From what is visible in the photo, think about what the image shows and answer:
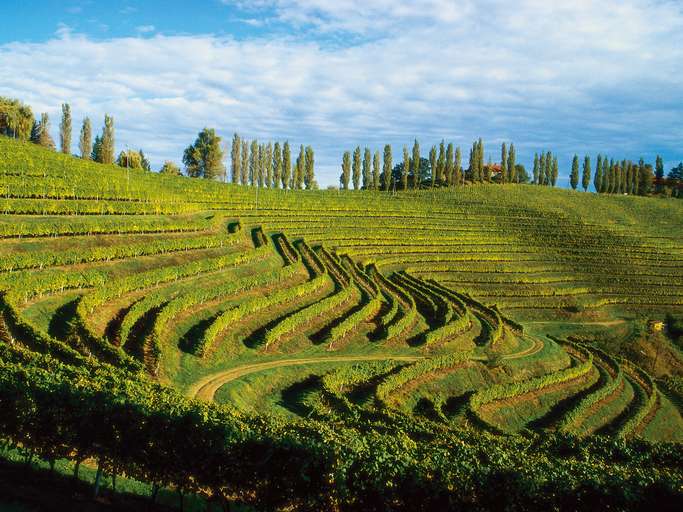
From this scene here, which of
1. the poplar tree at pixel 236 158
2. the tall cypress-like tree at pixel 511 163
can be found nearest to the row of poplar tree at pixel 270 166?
the poplar tree at pixel 236 158

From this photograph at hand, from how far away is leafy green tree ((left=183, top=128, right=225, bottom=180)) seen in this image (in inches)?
5792

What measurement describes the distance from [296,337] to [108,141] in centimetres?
8844

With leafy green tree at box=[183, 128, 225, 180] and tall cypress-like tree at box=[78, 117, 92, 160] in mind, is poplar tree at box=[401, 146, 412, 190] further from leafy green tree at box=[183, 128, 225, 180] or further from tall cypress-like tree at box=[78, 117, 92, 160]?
tall cypress-like tree at box=[78, 117, 92, 160]

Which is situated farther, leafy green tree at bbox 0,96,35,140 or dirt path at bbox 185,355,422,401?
leafy green tree at bbox 0,96,35,140

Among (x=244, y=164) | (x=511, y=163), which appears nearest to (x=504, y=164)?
(x=511, y=163)

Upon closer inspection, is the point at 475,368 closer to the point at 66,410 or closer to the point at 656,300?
the point at 66,410

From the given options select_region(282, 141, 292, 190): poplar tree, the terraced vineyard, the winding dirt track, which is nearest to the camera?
the terraced vineyard

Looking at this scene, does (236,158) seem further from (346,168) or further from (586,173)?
(586,173)

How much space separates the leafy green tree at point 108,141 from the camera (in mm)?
120625

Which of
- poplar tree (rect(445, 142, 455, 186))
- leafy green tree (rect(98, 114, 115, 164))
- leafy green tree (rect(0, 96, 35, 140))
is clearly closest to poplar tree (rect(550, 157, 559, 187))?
poplar tree (rect(445, 142, 455, 186))

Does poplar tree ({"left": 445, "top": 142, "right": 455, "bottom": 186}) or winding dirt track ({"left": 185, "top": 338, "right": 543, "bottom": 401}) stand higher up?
poplar tree ({"left": 445, "top": 142, "right": 455, "bottom": 186})

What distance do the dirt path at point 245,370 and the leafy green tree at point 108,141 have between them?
91305mm

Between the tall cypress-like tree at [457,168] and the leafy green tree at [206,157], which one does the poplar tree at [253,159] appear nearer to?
the leafy green tree at [206,157]

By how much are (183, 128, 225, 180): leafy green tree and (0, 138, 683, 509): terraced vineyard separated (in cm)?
3827
